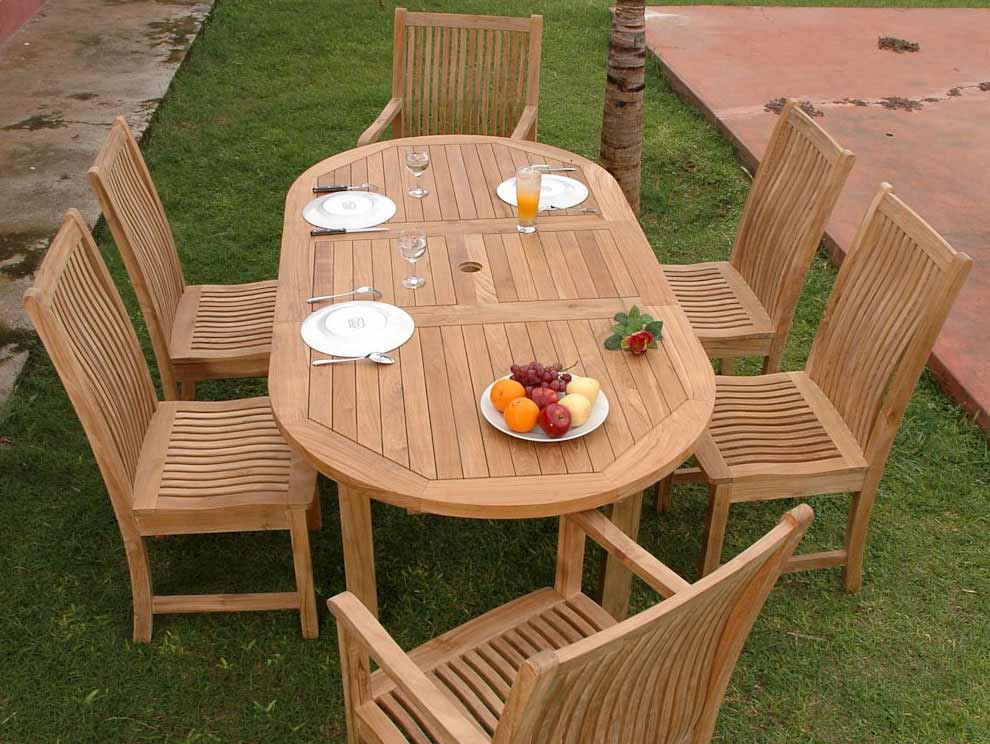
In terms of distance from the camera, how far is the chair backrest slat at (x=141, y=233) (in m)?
2.83

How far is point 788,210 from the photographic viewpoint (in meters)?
3.23

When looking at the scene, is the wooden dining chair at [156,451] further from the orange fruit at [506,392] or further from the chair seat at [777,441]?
the chair seat at [777,441]

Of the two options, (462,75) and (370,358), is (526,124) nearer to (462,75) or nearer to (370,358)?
(462,75)

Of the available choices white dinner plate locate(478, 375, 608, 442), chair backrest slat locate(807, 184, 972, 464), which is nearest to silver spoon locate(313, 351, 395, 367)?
white dinner plate locate(478, 375, 608, 442)

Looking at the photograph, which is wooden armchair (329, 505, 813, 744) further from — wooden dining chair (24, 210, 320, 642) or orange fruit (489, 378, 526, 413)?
wooden dining chair (24, 210, 320, 642)

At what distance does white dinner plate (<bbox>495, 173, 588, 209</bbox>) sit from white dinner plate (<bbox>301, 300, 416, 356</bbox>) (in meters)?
0.76

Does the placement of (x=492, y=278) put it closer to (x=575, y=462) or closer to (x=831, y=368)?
(x=575, y=462)

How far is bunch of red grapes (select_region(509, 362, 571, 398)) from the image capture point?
2.23m

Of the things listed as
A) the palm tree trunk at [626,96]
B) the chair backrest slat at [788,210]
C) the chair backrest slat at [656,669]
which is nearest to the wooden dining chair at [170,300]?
the chair backrest slat at [788,210]

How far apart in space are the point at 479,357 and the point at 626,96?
2.44 meters

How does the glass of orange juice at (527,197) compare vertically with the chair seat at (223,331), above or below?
above

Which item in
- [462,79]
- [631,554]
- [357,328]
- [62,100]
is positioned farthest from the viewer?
[62,100]

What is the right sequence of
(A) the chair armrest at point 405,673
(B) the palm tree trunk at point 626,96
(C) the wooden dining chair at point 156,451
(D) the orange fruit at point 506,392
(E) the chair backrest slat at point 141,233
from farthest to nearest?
(B) the palm tree trunk at point 626,96
(E) the chair backrest slat at point 141,233
(C) the wooden dining chair at point 156,451
(D) the orange fruit at point 506,392
(A) the chair armrest at point 405,673

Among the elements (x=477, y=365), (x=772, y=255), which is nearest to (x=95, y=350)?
(x=477, y=365)
